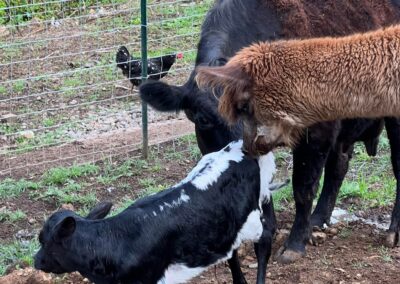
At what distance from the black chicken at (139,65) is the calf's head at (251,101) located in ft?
14.0

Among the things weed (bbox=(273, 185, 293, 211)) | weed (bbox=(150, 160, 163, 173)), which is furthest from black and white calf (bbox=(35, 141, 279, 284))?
weed (bbox=(150, 160, 163, 173))

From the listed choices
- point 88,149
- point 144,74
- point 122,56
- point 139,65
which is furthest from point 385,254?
point 122,56

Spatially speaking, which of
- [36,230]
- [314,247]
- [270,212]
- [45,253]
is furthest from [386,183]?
[45,253]

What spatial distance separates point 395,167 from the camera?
22.0 ft

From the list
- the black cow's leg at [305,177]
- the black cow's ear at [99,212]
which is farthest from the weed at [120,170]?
the black cow's ear at [99,212]

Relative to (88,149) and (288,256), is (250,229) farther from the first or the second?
(88,149)

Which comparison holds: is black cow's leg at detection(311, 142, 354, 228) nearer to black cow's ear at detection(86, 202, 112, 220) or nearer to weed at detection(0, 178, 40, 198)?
black cow's ear at detection(86, 202, 112, 220)

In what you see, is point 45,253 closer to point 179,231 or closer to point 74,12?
point 179,231

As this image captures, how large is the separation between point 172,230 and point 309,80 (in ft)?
3.83

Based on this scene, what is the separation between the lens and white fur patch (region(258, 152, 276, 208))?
5.25 m

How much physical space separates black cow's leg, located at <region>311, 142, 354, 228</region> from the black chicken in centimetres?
297

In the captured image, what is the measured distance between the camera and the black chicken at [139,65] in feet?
30.5

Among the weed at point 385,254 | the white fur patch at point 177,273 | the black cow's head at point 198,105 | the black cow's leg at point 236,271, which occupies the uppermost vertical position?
the black cow's head at point 198,105

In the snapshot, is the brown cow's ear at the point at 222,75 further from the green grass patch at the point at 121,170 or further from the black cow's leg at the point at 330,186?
the green grass patch at the point at 121,170
